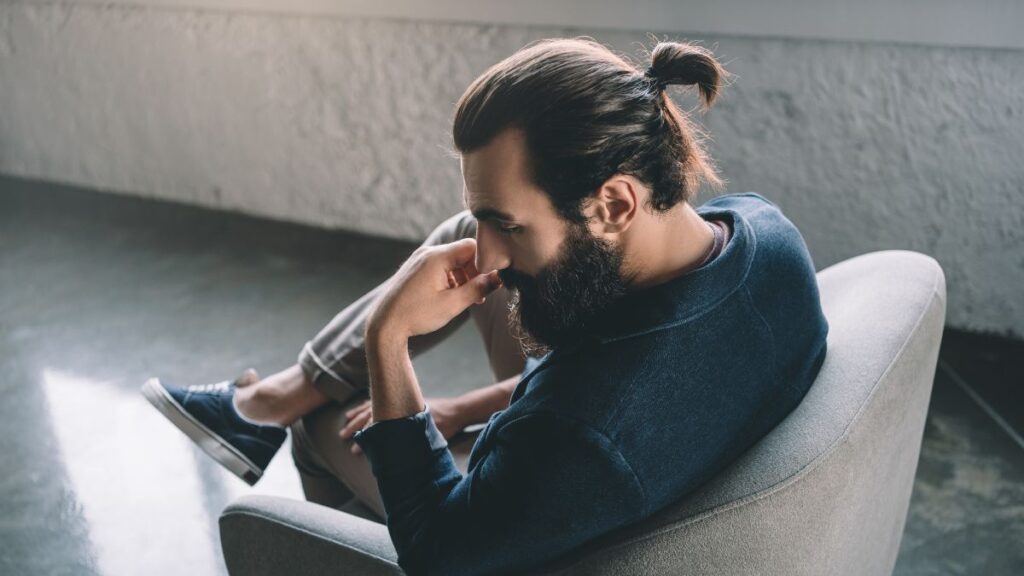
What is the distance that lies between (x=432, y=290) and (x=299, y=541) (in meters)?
0.37

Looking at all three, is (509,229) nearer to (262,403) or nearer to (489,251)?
(489,251)

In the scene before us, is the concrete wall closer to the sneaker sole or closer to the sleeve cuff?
the sneaker sole

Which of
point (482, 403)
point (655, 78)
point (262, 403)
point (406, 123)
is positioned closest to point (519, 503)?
point (655, 78)

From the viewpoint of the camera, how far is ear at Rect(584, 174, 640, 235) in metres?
1.19

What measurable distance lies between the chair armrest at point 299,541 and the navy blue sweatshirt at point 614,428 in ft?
0.25

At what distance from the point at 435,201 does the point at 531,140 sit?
2396mm

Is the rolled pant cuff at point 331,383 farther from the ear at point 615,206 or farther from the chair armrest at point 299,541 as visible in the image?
the ear at point 615,206

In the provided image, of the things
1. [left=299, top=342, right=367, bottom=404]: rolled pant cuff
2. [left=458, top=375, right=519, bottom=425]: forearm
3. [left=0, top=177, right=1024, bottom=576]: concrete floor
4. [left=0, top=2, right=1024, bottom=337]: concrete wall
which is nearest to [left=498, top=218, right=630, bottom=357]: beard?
[left=458, top=375, right=519, bottom=425]: forearm

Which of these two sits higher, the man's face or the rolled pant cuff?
the man's face

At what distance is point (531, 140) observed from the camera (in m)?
1.18

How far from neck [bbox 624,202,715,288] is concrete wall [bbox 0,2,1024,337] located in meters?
1.52

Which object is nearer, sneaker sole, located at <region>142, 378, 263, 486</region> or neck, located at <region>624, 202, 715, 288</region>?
neck, located at <region>624, 202, 715, 288</region>

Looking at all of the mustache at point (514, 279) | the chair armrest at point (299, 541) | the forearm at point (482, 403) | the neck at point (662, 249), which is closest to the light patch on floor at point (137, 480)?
the forearm at point (482, 403)

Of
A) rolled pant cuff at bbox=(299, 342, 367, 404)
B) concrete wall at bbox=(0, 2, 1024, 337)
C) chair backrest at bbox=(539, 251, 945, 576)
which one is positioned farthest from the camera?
concrete wall at bbox=(0, 2, 1024, 337)
